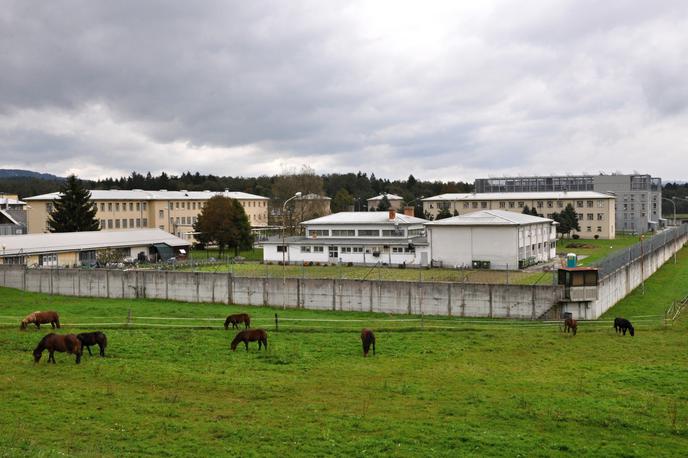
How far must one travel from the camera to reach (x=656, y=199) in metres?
144

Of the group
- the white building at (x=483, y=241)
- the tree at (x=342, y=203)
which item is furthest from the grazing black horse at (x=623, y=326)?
the tree at (x=342, y=203)

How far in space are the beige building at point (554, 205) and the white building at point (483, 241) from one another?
5093cm

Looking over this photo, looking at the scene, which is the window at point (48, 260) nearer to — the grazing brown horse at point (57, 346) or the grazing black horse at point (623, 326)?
the grazing brown horse at point (57, 346)

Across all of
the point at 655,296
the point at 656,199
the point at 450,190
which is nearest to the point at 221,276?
the point at 655,296

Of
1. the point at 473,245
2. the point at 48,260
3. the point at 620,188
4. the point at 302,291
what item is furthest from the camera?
the point at 620,188

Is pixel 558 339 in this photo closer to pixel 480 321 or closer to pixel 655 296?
pixel 480 321

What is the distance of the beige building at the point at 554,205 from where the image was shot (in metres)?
112

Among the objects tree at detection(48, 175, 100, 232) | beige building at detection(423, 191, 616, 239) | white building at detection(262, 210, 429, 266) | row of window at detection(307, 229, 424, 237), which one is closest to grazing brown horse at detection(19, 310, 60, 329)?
white building at detection(262, 210, 429, 266)

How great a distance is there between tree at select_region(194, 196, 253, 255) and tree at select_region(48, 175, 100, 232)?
1378 centimetres

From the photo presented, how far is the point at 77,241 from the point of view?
7112cm

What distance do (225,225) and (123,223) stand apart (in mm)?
25681

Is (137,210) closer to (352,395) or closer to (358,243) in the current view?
(358,243)

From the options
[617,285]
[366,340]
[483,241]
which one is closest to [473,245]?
[483,241]

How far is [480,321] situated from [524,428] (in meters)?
21.7
